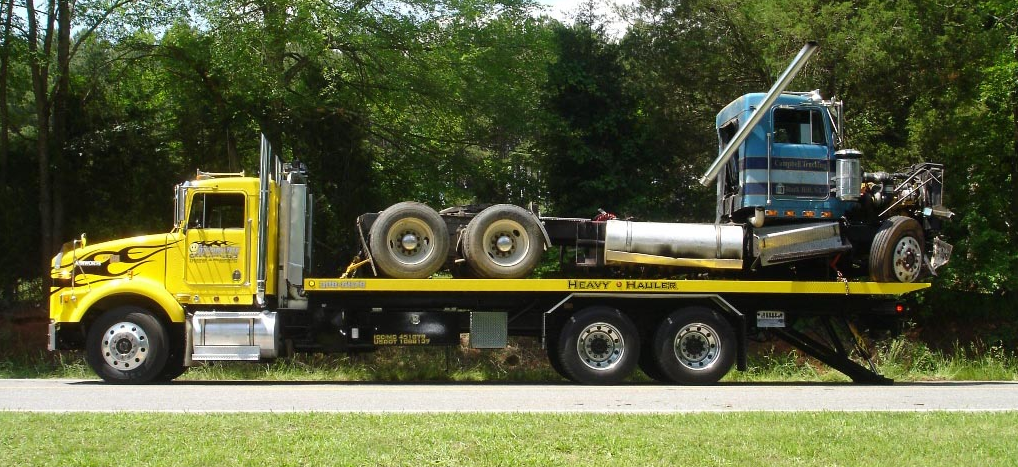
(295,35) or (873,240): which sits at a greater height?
(295,35)

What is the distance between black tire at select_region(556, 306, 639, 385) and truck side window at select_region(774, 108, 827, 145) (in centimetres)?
340

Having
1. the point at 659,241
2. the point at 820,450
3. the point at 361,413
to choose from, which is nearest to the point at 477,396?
the point at 361,413

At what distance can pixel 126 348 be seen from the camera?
13656 mm

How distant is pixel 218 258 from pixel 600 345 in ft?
16.8

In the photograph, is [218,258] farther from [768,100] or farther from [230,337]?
[768,100]

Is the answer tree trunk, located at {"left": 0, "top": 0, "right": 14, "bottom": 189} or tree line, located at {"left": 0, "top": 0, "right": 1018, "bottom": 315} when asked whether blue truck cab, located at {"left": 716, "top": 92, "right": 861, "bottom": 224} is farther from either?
tree trunk, located at {"left": 0, "top": 0, "right": 14, "bottom": 189}

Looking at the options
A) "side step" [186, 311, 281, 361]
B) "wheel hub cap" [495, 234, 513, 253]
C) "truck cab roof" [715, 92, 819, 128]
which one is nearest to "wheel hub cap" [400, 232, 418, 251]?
"wheel hub cap" [495, 234, 513, 253]

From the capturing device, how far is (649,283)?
1414 centimetres

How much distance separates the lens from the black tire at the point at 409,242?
13.9m

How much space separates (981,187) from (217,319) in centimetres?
1720

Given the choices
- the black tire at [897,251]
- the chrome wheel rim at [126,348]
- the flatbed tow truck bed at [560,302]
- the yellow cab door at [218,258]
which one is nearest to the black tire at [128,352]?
the chrome wheel rim at [126,348]

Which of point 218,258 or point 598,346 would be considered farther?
point 598,346

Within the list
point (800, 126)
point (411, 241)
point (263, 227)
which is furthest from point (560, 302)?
point (800, 126)

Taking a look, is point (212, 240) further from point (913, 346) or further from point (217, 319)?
point (913, 346)
